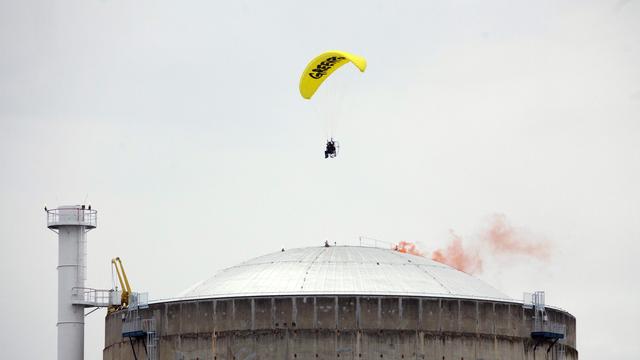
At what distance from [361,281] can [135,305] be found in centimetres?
1302

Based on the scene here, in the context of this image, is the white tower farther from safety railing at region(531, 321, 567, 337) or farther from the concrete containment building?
safety railing at region(531, 321, 567, 337)

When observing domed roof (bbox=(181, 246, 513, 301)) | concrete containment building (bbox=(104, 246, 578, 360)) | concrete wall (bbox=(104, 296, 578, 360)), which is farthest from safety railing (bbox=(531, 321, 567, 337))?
concrete wall (bbox=(104, 296, 578, 360))

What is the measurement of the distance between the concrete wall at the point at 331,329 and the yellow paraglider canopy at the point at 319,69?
14304 millimetres

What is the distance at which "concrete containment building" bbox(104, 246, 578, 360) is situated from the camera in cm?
11094

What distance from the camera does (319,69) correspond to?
118938 mm

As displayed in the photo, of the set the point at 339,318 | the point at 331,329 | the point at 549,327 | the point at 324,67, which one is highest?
the point at 324,67

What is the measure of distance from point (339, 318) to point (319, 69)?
53.1 feet

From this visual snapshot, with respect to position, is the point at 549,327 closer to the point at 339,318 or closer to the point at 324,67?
the point at 339,318

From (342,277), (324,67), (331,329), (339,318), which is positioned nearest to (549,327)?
(342,277)

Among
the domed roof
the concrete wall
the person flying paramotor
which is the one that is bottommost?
the concrete wall

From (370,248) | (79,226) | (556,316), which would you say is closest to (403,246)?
(370,248)

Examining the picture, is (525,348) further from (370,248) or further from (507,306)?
(370,248)

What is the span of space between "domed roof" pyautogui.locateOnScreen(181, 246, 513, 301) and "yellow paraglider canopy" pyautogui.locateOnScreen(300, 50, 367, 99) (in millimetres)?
9716

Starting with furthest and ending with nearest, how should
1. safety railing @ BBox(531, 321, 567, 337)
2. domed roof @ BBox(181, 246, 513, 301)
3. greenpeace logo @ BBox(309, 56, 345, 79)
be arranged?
1. greenpeace logo @ BBox(309, 56, 345, 79)
2. safety railing @ BBox(531, 321, 567, 337)
3. domed roof @ BBox(181, 246, 513, 301)
